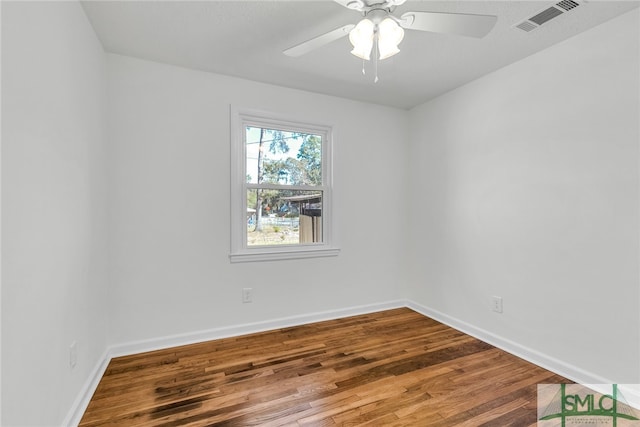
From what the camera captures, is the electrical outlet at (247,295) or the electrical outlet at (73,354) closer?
the electrical outlet at (73,354)

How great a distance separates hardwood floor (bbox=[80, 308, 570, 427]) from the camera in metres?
1.74

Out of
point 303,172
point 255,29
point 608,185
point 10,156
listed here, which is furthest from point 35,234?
point 608,185

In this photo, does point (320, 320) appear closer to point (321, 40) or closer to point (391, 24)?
point (321, 40)

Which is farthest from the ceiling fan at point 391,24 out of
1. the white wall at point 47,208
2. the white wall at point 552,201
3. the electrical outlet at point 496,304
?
the electrical outlet at point 496,304

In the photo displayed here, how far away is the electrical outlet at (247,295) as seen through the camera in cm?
288

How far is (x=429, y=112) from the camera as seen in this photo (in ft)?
11.1

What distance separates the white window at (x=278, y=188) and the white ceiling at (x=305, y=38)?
1.60 feet

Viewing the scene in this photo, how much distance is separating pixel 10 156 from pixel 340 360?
226cm

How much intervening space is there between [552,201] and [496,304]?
1000mm

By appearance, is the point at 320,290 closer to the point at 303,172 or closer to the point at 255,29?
the point at 303,172

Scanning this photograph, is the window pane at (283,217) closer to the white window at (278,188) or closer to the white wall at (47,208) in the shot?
the white window at (278,188)

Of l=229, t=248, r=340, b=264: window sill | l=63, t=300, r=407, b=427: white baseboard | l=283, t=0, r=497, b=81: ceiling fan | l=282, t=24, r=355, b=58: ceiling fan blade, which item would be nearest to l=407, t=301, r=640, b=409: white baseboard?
l=63, t=300, r=407, b=427: white baseboard

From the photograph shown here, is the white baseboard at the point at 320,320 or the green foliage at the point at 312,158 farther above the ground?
the green foliage at the point at 312,158

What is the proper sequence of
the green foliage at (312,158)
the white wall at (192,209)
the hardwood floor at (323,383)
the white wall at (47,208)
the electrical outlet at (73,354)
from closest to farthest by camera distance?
the white wall at (47,208)
the electrical outlet at (73,354)
the hardwood floor at (323,383)
the white wall at (192,209)
the green foliage at (312,158)
